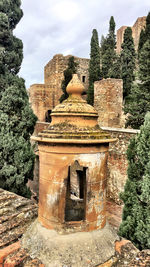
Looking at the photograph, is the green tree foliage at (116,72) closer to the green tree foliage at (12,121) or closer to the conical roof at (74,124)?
the green tree foliage at (12,121)

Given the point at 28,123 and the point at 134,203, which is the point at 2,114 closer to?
the point at 28,123

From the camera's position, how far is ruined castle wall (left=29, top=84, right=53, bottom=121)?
1909 centimetres

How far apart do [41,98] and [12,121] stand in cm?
1333

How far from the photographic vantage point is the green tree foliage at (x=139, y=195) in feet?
12.6

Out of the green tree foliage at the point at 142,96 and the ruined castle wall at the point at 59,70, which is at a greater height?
the ruined castle wall at the point at 59,70

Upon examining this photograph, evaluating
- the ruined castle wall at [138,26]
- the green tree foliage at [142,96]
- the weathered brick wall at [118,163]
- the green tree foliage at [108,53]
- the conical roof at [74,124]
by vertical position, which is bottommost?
the weathered brick wall at [118,163]

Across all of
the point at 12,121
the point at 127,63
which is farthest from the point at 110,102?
the point at 12,121

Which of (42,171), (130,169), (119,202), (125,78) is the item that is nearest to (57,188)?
(42,171)

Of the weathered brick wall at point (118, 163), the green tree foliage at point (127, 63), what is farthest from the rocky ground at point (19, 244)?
the green tree foliage at point (127, 63)

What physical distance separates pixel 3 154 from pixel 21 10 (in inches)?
282

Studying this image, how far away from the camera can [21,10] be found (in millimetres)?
8805

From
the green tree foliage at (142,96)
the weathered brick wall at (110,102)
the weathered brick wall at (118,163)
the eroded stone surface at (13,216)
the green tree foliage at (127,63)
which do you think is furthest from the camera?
the green tree foliage at (127,63)

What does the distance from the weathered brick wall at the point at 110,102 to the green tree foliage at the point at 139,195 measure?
914 centimetres

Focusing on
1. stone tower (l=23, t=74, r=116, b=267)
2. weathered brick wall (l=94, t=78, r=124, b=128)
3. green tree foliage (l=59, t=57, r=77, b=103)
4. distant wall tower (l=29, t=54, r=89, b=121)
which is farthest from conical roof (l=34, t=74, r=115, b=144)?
distant wall tower (l=29, t=54, r=89, b=121)
